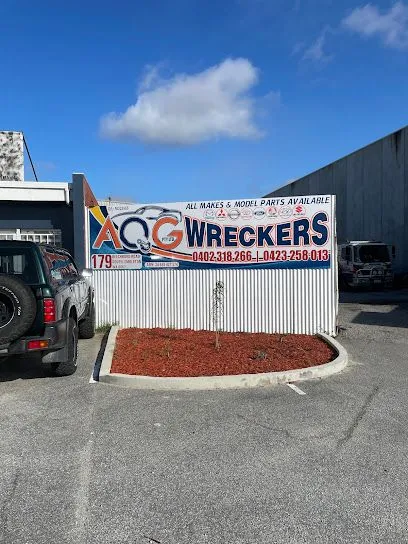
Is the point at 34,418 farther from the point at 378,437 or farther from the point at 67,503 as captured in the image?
the point at 378,437

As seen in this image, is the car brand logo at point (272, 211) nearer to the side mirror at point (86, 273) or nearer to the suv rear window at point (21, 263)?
the side mirror at point (86, 273)

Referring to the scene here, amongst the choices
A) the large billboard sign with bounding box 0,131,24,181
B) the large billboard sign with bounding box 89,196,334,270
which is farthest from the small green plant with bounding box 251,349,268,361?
the large billboard sign with bounding box 0,131,24,181

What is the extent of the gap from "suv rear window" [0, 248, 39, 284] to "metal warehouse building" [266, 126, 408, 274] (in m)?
26.0

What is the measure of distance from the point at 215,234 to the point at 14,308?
556 cm

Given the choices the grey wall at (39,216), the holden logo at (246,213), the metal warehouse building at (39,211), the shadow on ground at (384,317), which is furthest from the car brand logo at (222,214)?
the shadow on ground at (384,317)

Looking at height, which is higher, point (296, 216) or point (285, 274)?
point (296, 216)

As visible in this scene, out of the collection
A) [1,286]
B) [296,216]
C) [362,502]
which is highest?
[296,216]

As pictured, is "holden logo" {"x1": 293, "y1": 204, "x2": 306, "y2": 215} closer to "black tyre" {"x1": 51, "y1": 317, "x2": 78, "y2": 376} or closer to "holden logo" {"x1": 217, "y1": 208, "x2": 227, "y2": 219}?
"holden logo" {"x1": 217, "y1": 208, "x2": 227, "y2": 219}

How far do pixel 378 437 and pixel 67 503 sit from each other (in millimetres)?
3033

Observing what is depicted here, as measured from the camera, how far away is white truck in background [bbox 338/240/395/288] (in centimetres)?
2453

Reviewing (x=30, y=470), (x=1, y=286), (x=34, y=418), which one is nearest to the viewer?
(x=30, y=470)

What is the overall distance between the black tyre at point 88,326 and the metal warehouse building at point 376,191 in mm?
22994

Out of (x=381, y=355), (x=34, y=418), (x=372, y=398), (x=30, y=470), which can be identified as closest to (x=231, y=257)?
(x=381, y=355)

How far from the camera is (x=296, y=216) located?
35.2 ft
